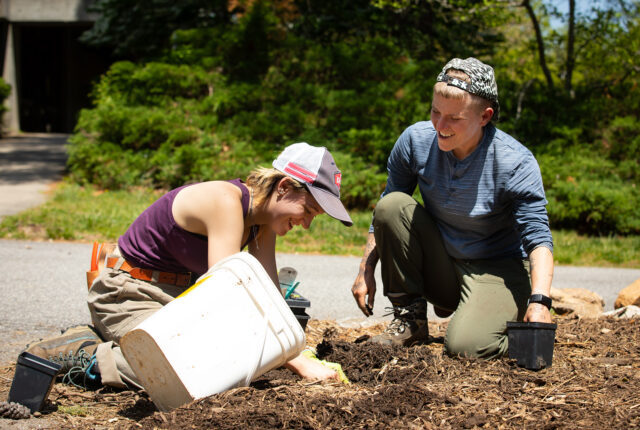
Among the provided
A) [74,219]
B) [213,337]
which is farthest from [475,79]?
[74,219]

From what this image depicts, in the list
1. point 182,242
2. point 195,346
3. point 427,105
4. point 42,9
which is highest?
point 42,9

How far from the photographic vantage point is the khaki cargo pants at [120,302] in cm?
296

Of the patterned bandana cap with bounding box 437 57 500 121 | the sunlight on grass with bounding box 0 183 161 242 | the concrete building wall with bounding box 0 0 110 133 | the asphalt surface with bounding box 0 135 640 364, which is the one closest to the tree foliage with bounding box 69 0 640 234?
the sunlight on grass with bounding box 0 183 161 242

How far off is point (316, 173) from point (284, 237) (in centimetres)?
466

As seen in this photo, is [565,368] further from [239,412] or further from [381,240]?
[239,412]

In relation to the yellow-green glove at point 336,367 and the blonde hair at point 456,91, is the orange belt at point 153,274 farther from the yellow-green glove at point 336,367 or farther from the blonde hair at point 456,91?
the blonde hair at point 456,91

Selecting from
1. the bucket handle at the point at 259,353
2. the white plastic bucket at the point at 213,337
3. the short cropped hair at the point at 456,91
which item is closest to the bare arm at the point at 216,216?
the white plastic bucket at the point at 213,337

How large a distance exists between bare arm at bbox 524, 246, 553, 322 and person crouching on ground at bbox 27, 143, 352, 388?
3.03 feet

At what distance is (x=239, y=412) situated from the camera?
231cm

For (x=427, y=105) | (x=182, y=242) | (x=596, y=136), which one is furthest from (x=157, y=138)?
(x=182, y=242)

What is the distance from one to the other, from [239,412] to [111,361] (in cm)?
84

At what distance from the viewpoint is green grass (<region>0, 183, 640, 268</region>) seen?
23.1 feet

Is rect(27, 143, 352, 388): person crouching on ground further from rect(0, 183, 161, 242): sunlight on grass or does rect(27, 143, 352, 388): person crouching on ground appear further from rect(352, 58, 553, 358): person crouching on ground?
rect(0, 183, 161, 242): sunlight on grass

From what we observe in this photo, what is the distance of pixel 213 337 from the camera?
7.73ft
